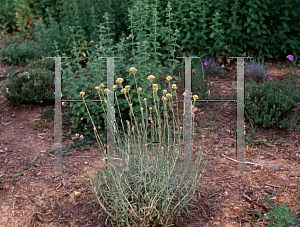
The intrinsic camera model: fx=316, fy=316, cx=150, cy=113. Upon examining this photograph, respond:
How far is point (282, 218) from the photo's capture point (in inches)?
88.7

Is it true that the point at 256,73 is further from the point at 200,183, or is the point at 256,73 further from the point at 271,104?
the point at 200,183

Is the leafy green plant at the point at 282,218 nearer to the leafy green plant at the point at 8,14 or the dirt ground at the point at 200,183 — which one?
the dirt ground at the point at 200,183

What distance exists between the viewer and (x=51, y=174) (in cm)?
322

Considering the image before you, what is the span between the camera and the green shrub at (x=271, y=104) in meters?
3.75

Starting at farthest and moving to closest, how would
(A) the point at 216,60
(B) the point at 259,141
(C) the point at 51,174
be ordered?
(A) the point at 216,60, (B) the point at 259,141, (C) the point at 51,174

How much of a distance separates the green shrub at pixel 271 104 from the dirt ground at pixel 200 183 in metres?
0.15

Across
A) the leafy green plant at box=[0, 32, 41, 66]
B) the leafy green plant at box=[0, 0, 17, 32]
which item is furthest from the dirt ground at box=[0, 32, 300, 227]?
the leafy green plant at box=[0, 0, 17, 32]

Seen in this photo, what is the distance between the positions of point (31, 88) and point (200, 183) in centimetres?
292

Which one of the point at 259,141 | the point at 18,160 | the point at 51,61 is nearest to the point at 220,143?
the point at 259,141

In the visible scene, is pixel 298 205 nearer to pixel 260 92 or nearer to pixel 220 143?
pixel 220 143

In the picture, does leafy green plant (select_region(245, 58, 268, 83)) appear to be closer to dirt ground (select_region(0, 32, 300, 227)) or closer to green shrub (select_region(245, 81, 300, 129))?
green shrub (select_region(245, 81, 300, 129))

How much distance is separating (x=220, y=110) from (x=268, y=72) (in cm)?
147

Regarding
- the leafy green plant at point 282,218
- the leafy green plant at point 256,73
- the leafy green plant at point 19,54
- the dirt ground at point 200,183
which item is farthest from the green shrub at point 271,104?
the leafy green plant at point 19,54

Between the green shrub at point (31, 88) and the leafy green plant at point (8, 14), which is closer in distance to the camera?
the green shrub at point (31, 88)
